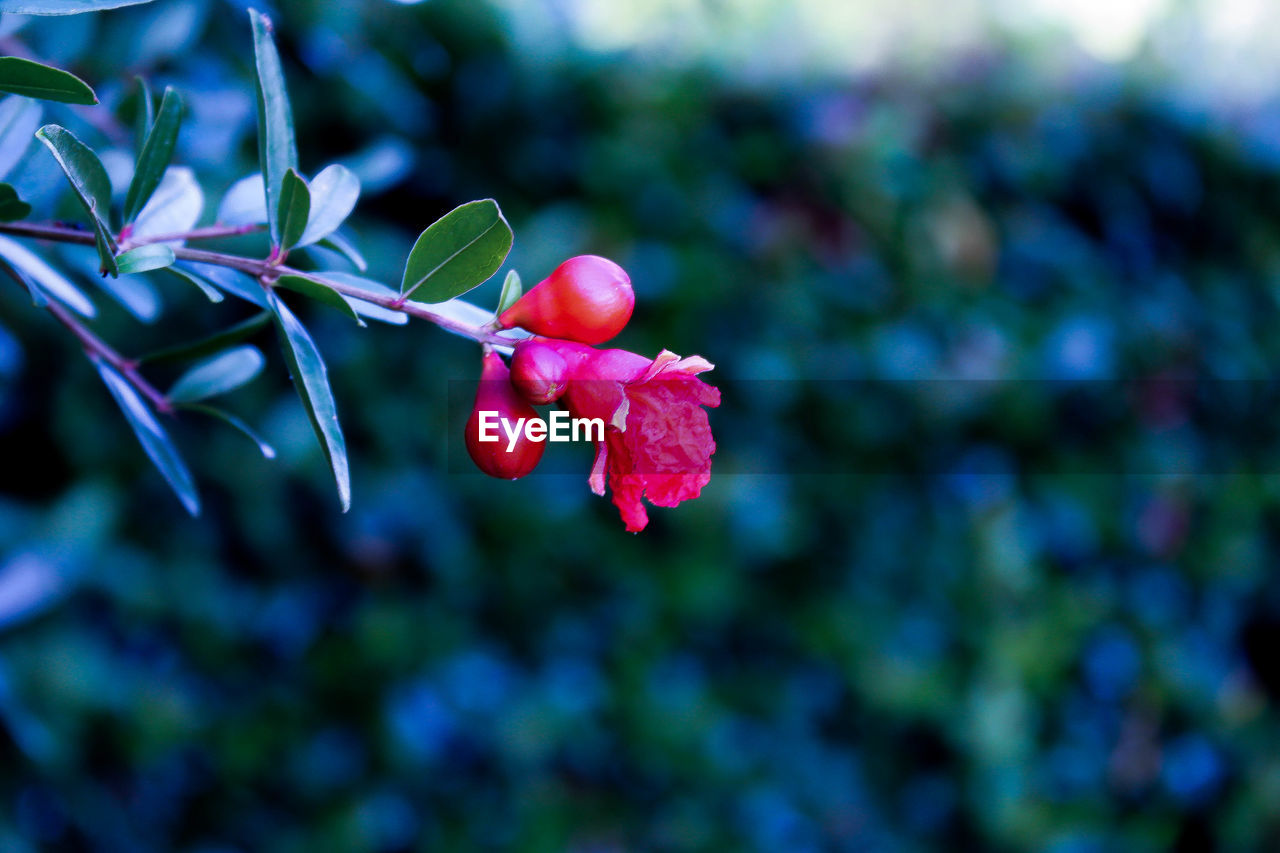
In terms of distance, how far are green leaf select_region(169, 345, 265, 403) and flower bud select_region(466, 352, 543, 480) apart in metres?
0.24

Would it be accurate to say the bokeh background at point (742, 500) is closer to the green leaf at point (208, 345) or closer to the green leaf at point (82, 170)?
the green leaf at point (208, 345)

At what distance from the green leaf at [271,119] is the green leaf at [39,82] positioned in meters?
0.08

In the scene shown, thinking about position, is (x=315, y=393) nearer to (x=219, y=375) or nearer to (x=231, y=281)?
(x=231, y=281)

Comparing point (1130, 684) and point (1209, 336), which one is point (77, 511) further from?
point (1209, 336)

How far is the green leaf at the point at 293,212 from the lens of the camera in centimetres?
44

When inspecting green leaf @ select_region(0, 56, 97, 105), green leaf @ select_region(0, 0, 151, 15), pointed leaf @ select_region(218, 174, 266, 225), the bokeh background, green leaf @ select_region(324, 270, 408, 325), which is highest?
green leaf @ select_region(0, 0, 151, 15)

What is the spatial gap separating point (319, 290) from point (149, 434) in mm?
184

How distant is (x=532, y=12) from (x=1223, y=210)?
1540 millimetres

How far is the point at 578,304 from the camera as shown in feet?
1.46

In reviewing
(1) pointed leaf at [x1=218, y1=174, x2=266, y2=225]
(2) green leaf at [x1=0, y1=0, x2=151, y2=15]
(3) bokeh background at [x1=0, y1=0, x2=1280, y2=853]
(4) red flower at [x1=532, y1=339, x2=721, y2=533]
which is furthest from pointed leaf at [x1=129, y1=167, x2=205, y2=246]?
(3) bokeh background at [x1=0, y1=0, x2=1280, y2=853]

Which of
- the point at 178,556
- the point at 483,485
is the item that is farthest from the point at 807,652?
the point at 178,556

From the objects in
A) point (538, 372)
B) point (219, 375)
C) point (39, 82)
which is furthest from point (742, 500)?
point (39, 82)

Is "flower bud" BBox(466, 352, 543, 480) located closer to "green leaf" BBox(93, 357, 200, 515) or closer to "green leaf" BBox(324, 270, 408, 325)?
"green leaf" BBox(324, 270, 408, 325)

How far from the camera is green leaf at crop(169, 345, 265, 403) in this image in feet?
2.03
